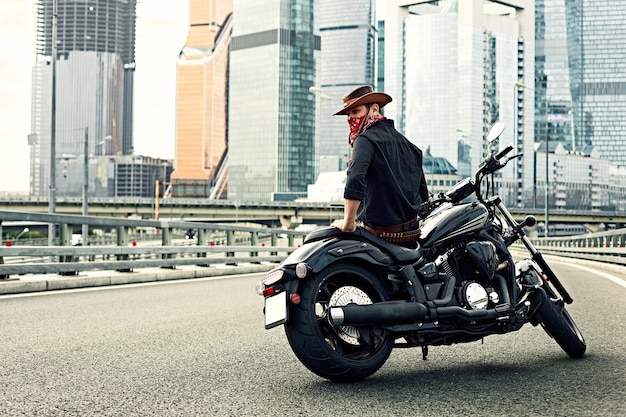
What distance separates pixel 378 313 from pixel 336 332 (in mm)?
267

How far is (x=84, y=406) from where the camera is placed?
4070mm

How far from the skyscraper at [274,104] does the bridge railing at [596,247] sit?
388 feet

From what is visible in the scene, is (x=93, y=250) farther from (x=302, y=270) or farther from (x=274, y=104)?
(x=274, y=104)

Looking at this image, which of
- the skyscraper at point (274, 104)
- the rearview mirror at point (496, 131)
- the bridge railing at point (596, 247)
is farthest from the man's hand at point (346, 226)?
the skyscraper at point (274, 104)

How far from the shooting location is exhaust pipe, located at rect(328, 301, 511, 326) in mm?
4621

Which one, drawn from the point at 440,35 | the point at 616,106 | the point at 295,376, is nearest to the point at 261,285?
the point at 295,376

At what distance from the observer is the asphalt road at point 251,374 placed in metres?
4.10

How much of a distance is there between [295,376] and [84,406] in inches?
54.0

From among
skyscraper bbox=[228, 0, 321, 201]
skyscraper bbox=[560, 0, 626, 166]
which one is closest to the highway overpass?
skyscraper bbox=[228, 0, 321, 201]

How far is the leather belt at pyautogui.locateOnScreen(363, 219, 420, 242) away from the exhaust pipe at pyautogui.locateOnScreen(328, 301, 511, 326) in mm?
434

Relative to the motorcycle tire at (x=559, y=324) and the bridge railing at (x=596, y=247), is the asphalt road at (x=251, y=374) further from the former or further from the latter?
the bridge railing at (x=596, y=247)

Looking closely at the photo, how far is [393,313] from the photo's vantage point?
4.78 m

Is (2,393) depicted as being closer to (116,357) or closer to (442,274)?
(116,357)

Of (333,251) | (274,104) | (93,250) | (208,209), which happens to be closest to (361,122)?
(333,251)
